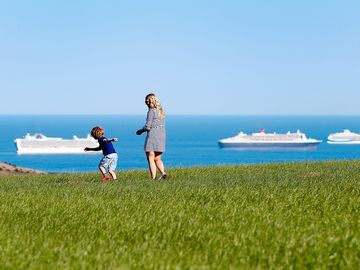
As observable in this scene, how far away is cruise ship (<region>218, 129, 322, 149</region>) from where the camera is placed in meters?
191

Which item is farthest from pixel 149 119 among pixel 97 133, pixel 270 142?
pixel 270 142

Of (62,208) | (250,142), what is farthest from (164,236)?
(250,142)

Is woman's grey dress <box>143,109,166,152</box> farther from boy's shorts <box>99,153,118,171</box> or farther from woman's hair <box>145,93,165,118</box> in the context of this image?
boy's shorts <box>99,153,118,171</box>

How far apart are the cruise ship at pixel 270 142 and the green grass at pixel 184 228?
579 feet

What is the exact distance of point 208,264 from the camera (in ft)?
26.1

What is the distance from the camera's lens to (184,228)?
10023mm

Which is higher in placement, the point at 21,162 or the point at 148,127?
the point at 148,127

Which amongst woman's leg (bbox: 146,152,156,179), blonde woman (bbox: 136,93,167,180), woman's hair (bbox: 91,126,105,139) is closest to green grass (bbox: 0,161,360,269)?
blonde woman (bbox: 136,93,167,180)

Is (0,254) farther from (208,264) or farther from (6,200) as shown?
(6,200)

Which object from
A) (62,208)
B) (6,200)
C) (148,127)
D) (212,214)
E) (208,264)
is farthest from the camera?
(148,127)

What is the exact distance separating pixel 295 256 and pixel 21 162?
15431 cm

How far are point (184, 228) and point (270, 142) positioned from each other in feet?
603

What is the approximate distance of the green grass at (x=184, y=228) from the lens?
802 centimetres

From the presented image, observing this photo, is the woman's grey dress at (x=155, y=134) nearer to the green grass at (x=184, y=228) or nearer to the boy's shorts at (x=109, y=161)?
the boy's shorts at (x=109, y=161)
